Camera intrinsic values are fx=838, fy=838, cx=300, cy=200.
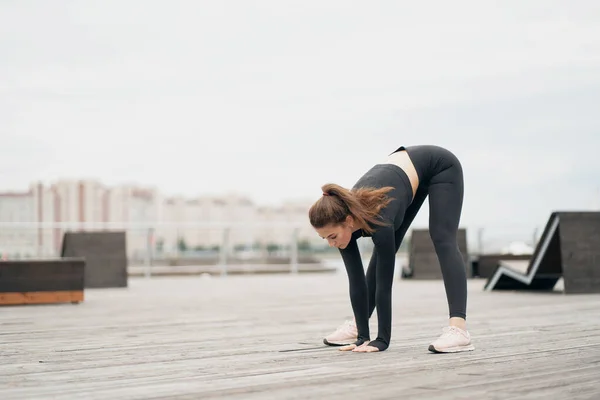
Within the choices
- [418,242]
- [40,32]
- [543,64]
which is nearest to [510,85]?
[543,64]

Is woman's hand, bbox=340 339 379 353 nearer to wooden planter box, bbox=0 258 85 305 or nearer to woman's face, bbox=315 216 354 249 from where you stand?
woman's face, bbox=315 216 354 249

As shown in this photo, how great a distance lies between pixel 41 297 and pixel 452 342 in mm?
4233

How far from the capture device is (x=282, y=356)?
10.1 feet

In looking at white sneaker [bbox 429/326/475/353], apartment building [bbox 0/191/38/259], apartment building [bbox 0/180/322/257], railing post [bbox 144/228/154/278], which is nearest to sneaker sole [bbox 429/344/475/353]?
white sneaker [bbox 429/326/475/353]

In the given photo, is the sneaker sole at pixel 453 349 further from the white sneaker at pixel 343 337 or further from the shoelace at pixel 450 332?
the white sneaker at pixel 343 337

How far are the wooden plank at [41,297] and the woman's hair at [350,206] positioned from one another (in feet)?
12.9

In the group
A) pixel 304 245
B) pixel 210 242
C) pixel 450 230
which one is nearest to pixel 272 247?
pixel 304 245

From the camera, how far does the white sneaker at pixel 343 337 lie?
3443 mm

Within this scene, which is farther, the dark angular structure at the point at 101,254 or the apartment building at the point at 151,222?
the apartment building at the point at 151,222

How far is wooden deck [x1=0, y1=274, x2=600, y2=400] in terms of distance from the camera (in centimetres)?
229

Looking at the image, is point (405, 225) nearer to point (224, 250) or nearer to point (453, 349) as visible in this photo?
point (453, 349)

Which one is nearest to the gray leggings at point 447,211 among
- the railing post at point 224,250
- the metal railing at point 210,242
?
the metal railing at point 210,242

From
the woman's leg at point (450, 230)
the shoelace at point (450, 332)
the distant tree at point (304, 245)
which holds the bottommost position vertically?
the distant tree at point (304, 245)

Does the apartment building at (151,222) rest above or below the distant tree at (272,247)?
above
